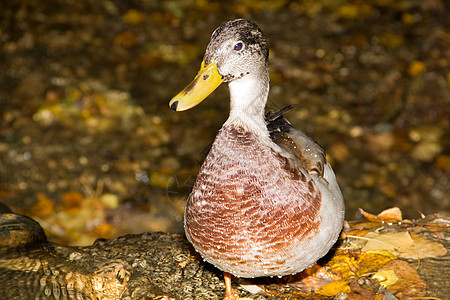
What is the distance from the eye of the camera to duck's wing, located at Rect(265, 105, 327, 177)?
2.58m

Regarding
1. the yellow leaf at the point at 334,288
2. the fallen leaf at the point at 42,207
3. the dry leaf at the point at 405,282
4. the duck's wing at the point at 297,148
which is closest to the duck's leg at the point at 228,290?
the yellow leaf at the point at 334,288

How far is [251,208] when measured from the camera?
2322 millimetres

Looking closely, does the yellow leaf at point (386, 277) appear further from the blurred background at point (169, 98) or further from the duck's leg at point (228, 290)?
the blurred background at point (169, 98)

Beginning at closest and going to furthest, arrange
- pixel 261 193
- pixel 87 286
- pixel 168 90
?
pixel 261 193, pixel 87 286, pixel 168 90

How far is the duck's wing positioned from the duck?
0.06 m

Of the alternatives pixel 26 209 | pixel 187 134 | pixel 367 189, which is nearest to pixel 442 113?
pixel 367 189

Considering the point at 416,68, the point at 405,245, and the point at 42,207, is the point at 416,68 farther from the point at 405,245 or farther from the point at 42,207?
the point at 42,207

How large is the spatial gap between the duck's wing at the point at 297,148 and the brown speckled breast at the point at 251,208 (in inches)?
5.7

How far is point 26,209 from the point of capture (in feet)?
14.7

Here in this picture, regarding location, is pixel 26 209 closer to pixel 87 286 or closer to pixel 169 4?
pixel 87 286

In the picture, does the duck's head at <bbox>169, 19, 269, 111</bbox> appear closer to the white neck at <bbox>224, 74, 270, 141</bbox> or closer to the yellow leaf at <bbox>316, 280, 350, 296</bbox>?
the white neck at <bbox>224, 74, 270, 141</bbox>

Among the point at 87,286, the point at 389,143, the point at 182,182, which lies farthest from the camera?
the point at 389,143

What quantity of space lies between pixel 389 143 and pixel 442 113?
71 centimetres

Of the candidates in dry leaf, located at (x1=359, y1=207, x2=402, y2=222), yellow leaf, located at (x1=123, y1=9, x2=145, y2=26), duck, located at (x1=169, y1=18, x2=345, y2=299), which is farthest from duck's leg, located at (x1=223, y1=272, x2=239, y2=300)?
yellow leaf, located at (x1=123, y1=9, x2=145, y2=26)
